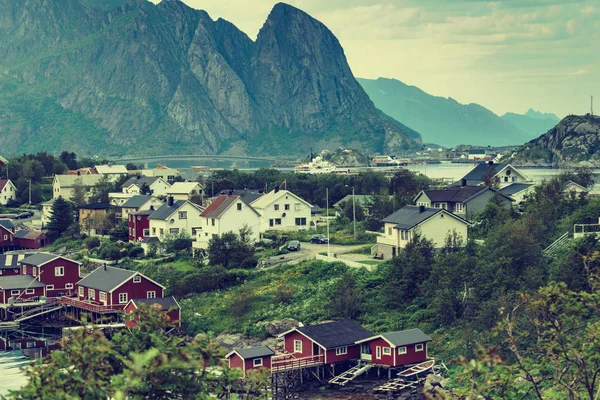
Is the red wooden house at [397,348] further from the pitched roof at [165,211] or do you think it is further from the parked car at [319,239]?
the pitched roof at [165,211]

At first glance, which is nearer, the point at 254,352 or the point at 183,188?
the point at 254,352

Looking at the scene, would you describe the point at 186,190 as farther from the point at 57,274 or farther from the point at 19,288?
the point at 19,288

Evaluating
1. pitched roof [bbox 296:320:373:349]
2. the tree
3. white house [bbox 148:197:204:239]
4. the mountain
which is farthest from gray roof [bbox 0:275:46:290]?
the mountain

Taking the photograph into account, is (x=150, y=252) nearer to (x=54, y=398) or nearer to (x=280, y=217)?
(x=280, y=217)

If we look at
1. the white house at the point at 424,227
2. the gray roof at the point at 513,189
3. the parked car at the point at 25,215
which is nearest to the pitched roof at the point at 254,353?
the white house at the point at 424,227

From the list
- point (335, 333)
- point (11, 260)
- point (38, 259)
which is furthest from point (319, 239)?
point (335, 333)
